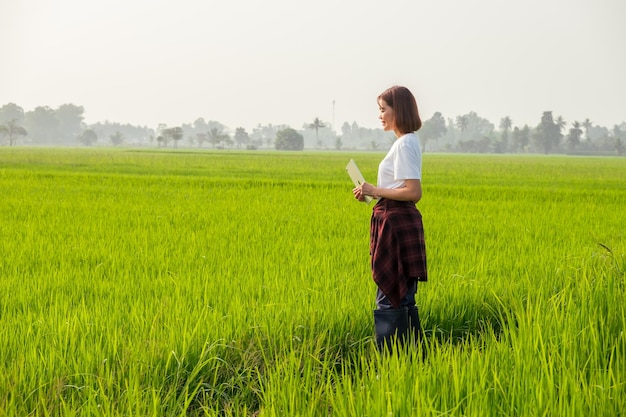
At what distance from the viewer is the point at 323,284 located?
15.3 feet

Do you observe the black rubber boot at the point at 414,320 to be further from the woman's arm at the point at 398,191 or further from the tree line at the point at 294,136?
the tree line at the point at 294,136

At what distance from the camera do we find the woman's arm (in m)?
3.14

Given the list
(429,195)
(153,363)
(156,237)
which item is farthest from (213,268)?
(429,195)

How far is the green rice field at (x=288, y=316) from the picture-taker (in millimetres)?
2303

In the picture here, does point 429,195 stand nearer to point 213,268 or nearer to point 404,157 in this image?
point 213,268

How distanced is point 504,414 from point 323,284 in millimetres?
2648

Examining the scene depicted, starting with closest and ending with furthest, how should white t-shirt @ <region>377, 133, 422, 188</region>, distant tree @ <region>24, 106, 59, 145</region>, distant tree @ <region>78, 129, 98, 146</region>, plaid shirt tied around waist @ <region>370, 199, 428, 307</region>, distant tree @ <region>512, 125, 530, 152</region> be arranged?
white t-shirt @ <region>377, 133, 422, 188</region> < plaid shirt tied around waist @ <region>370, 199, 428, 307</region> < distant tree @ <region>512, 125, 530, 152</region> < distant tree @ <region>78, 129, 98, 146</region> < distant tree @ <region>24, 106, 59, 145</region>

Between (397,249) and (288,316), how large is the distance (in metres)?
0.81

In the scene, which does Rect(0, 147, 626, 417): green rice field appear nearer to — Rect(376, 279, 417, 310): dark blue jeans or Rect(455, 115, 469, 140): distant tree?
Rect(376, 279, 417, 310): dark blue jeans

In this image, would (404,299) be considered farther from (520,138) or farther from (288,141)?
(520,138)

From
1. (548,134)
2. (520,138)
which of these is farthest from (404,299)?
(520,138)

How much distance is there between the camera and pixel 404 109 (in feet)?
10.5

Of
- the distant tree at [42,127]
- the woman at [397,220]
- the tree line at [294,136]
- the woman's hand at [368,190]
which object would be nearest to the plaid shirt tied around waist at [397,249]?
the woman at [397,220]

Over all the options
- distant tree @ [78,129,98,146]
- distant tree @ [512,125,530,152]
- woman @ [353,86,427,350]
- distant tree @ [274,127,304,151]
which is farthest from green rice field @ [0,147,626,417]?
distant tree @ [78,129,98,146]
